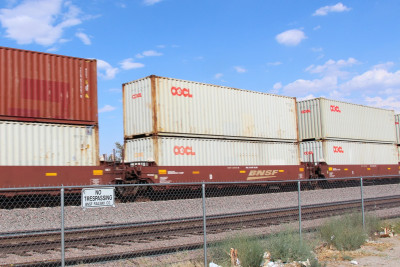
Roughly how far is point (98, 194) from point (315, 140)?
1991 centimetres

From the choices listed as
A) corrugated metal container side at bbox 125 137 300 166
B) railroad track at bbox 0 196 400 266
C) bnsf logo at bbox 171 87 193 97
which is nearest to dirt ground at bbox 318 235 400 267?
railroad track at bbox 0 196 400 266

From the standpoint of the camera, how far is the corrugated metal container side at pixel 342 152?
76.4 feet

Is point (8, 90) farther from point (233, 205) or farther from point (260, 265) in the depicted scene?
point (260, 265)

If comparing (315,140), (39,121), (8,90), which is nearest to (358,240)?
(39,121)

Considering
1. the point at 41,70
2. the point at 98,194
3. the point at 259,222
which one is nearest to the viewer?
Result: the point at 98,194

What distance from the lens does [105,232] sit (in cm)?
862

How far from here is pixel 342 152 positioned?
2419 centimetres

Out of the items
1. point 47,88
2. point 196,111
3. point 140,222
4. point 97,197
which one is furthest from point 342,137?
point 97,197

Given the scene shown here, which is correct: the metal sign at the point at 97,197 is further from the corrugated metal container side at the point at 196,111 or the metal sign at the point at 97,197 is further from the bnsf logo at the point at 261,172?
the bnsf logo at the point at 261,172

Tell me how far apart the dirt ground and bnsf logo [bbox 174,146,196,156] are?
31.0 ft

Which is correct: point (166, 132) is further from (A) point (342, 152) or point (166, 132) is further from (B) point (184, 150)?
(A) point (342, 152)

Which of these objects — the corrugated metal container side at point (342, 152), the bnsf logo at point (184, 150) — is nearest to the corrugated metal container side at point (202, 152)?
the bnsf logo at point (184, 150)

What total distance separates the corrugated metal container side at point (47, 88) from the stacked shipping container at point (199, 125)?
9.65 ft

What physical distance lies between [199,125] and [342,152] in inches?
433
